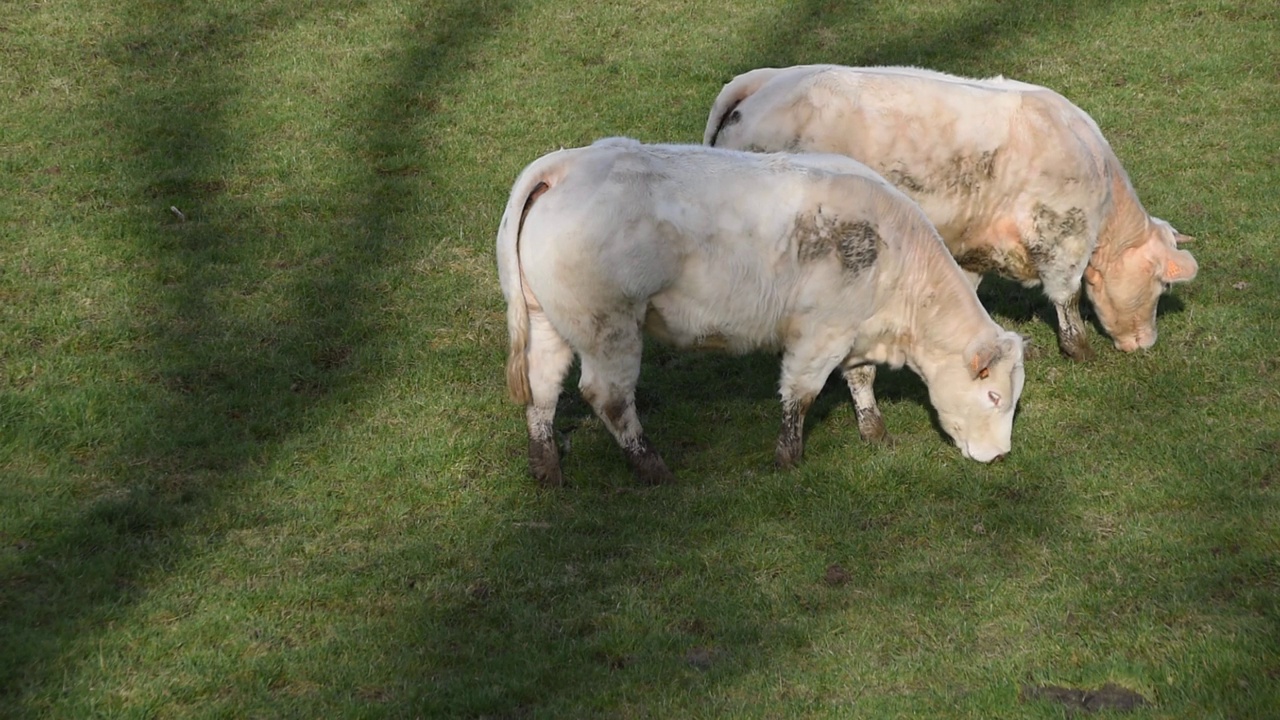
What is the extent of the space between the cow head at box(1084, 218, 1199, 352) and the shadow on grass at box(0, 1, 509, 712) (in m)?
5.77

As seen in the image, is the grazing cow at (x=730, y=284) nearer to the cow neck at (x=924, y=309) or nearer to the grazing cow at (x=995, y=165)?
the cow neck at (x=924, y=309)

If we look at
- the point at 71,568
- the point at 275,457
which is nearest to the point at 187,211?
the point at 275,457

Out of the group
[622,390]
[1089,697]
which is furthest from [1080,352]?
[1089,697]

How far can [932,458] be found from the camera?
30.0 feet

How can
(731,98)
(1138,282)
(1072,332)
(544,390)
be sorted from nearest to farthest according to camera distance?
(544,390) → (731,98) → (1138,282) → (1072,332)

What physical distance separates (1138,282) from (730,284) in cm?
418

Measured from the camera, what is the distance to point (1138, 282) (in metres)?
10.8

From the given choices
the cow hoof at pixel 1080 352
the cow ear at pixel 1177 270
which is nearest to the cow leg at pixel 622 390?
the cow hoof at pixel 1080 352

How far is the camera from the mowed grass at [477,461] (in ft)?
22.1

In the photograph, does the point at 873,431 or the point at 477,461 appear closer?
the point at 477,461

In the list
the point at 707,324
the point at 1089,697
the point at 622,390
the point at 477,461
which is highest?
the point at 707,324

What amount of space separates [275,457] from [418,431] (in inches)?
38.4

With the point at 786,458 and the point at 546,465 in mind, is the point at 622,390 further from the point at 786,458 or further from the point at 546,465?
the point at 786,458

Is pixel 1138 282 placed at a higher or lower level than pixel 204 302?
higher
